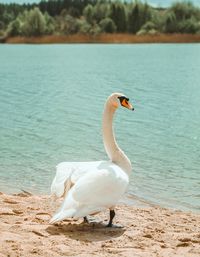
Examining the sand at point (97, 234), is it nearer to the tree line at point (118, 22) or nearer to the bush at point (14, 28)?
the tree line at point (118, 22)

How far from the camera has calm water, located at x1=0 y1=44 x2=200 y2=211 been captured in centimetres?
1007

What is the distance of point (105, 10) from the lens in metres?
136

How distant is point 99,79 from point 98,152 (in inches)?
987

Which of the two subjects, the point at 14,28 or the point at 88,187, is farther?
the point at 14,28

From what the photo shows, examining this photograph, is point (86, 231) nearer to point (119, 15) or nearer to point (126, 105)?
point (126, 105)

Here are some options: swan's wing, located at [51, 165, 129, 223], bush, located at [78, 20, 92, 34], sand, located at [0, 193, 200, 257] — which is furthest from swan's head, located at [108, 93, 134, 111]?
bush, located at [78, 20, 92, 34]

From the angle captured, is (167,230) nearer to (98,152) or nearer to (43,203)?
(43,203)

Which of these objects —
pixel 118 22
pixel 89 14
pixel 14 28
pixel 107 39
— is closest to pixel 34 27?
pixel 14 28

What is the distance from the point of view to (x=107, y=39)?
118 meters

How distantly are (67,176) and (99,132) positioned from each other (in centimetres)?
1003

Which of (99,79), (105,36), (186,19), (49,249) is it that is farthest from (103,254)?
(186,19)

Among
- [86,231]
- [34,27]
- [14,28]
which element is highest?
[86,231]

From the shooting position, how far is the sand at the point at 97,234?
5.20 meters

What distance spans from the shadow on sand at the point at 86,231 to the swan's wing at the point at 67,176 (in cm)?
38
